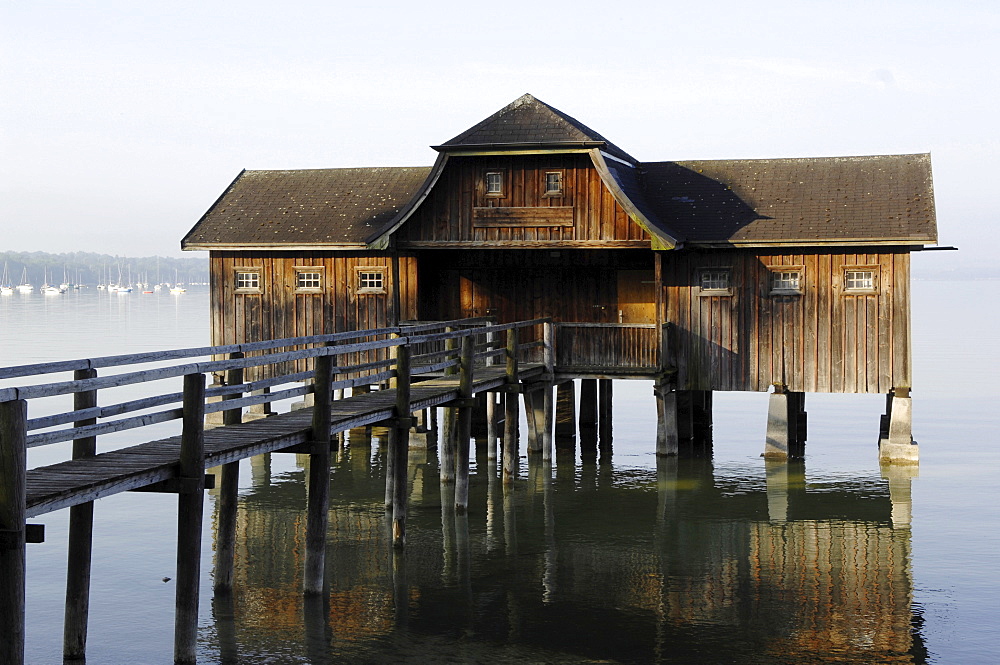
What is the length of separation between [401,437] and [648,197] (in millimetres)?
11793

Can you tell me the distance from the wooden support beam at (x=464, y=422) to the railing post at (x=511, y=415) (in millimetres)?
1938

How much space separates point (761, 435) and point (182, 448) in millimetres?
23680

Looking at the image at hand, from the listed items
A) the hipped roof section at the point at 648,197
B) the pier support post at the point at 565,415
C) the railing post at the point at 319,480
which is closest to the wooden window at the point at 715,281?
the hipped roof section at the point at 648,197

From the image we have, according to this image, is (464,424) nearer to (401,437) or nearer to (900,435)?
(401,437)

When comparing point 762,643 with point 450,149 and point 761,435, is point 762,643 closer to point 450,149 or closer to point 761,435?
point 450,149

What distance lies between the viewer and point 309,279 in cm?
2902

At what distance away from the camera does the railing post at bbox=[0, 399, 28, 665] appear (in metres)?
10.1

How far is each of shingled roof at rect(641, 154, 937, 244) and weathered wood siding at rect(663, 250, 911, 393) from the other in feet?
1.81

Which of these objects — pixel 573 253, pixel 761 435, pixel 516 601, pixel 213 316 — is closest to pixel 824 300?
pixel 573 253

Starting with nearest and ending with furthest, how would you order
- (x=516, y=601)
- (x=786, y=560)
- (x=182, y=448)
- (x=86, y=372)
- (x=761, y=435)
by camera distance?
(x=182, y=448), (x=86, y=372), (x=516, y=601), (x=786, y=560), (x=761, y=435)

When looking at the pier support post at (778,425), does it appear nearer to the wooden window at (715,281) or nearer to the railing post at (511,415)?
the wooden window at (715,281)

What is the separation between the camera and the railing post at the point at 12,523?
10.1 meters

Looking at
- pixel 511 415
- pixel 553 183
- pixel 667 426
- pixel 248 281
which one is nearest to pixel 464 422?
pixel 511 415

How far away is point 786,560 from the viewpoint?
1892 centimetres
